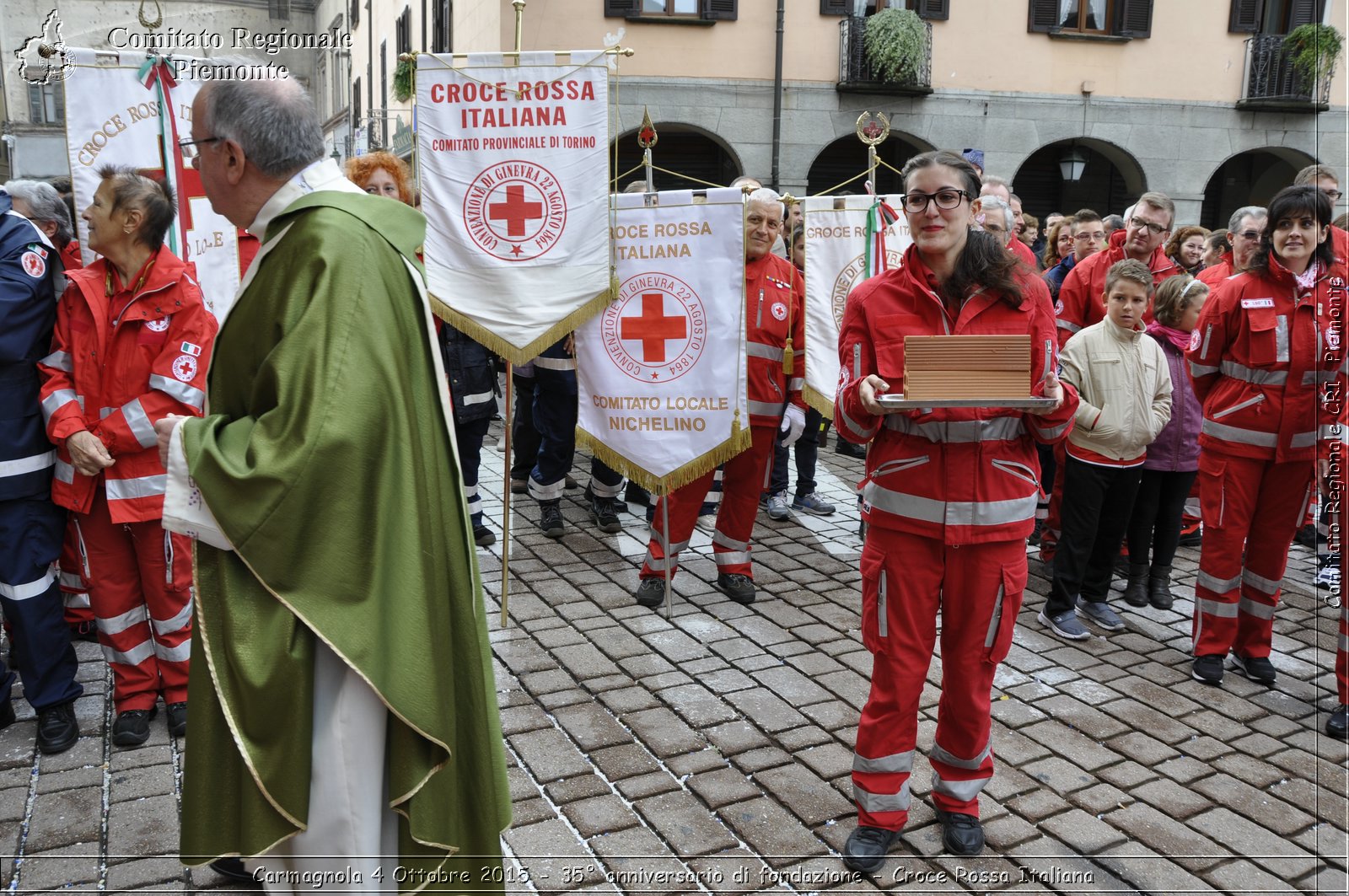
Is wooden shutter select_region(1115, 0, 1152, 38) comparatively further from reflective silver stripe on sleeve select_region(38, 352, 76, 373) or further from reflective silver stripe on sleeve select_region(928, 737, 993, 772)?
reflective silver stripe on sleeve select_region(38, 352, 76, 373)

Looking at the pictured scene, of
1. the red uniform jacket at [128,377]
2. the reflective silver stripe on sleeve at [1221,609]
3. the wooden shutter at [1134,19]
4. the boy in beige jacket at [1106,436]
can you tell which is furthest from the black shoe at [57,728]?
the wooden shutter at [1134,19]

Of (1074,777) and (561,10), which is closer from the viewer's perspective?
(1074,777)

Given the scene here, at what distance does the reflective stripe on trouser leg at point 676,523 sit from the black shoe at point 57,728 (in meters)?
2.77

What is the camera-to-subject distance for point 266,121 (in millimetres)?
2293

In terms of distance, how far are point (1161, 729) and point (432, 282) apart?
152 inches

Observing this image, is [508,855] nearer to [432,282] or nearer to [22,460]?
[22,460]

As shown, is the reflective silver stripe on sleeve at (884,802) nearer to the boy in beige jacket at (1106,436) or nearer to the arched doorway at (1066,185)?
the boy in beige jacket at (1106,436)

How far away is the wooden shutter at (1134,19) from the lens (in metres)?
17.9

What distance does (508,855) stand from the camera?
3.22 m

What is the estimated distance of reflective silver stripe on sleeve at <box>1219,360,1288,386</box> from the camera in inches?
180

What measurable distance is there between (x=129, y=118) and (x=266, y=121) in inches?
109

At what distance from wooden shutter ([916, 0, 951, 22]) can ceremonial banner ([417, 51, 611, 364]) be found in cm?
1433

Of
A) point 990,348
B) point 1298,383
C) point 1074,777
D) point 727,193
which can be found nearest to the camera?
point 990,348

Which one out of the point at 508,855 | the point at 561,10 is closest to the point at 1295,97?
the point at 561,10
